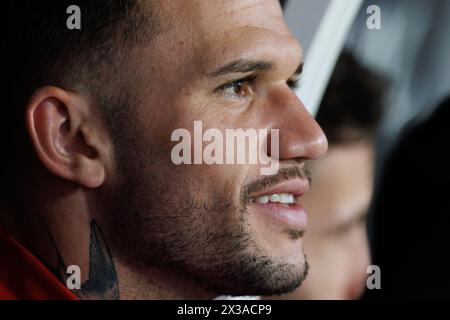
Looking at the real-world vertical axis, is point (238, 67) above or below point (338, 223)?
above

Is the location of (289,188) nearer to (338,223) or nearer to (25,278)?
(338,223)

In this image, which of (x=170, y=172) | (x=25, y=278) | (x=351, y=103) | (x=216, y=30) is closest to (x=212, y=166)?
(x=170, y=172)

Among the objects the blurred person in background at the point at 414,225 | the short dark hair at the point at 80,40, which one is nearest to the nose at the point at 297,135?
the short dark hair at the point at 80,40

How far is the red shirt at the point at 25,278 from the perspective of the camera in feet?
3.25

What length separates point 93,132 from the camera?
0.99 metres

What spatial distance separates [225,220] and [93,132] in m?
0.23

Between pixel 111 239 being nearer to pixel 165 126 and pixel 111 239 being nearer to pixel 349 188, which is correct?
pixel 165 126

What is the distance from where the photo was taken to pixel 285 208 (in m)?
1.04

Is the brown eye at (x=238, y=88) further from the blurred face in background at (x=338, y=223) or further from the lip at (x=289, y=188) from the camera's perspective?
the blurred face in background at (x=338, y=223)

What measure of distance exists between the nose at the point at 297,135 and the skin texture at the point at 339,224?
254 millimetres

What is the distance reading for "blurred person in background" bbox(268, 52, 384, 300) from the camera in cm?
127

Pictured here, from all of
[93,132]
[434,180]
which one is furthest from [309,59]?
[93,132]

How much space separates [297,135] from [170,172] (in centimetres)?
19
